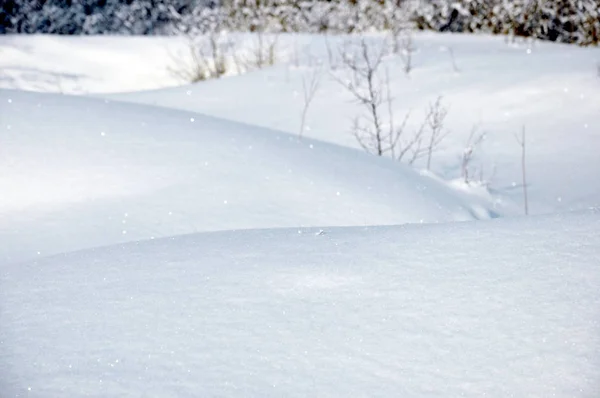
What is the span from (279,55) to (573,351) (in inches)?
229

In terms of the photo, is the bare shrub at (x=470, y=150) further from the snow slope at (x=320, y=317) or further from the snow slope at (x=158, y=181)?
the snow slope at (x=320, y=317)

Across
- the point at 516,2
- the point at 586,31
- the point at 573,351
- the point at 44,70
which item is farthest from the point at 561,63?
the point at 44,70

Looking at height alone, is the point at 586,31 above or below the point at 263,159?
above

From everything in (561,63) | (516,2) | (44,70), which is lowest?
(44,70)

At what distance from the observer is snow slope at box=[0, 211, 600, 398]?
0.93 m

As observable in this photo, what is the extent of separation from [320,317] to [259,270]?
0.75ft

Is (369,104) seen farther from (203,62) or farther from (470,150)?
(203,62)

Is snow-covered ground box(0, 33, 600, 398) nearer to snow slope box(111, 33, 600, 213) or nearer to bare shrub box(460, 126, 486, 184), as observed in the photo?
bare shrub box(460, 126, 486, 184)

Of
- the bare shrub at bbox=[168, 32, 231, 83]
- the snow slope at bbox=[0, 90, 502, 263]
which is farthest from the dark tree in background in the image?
the snow slope at bbox=[0, 90, 502, 263]

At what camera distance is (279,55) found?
257 inches

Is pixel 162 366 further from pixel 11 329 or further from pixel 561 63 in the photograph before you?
pixel 561 63

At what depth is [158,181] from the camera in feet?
6.89

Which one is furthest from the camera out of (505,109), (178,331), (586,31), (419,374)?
(586,31)

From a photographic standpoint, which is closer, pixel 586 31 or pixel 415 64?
pixel 415 64
